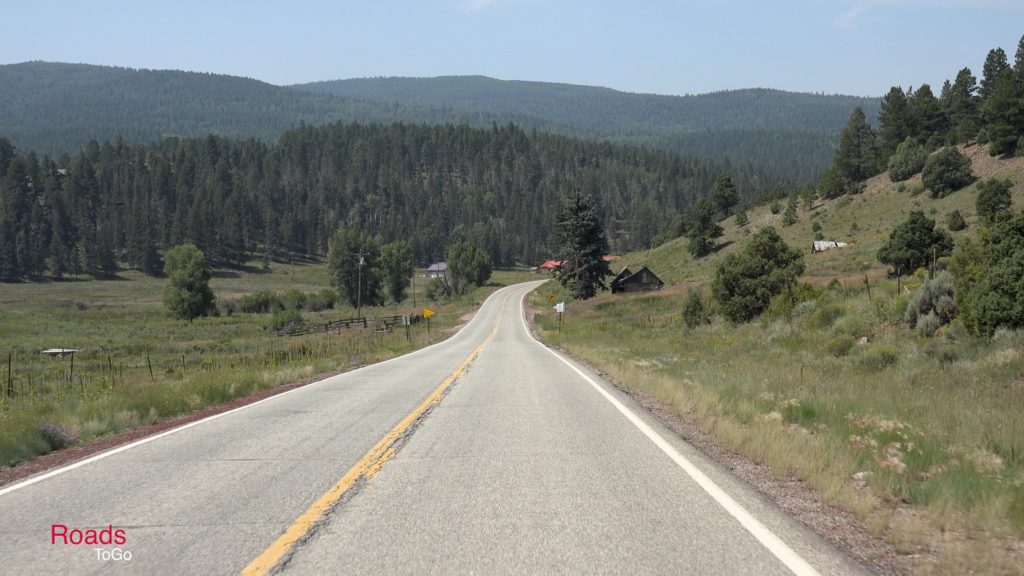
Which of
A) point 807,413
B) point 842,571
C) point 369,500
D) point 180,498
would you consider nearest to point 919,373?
point 807,413

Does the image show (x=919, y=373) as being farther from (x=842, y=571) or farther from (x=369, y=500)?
(x=369, y=500)

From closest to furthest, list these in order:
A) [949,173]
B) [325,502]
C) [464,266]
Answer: [325,502] → [949,173] → [464,266]

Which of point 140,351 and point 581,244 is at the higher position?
point 581,244

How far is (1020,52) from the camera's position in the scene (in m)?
92.6

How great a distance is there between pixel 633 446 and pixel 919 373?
Answer: 934cm

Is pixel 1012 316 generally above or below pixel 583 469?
above

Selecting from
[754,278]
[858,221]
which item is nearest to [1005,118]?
[858,221]

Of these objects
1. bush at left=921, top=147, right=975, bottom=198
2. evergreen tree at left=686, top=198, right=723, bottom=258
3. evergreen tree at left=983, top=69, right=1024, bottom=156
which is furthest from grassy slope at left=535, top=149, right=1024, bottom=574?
evergreen tree at left=686, top=198, right=723, bottom=258

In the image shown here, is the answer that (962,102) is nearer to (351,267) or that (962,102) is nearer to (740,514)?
(351,267)

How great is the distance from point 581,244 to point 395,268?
188ft

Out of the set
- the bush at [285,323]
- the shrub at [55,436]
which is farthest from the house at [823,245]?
the shrub at [55,436]

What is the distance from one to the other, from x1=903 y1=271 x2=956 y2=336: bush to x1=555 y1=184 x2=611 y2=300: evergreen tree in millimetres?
54542

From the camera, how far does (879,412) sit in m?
9.74

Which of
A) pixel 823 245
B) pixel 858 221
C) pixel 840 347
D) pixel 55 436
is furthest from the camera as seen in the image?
pixel 858 221
